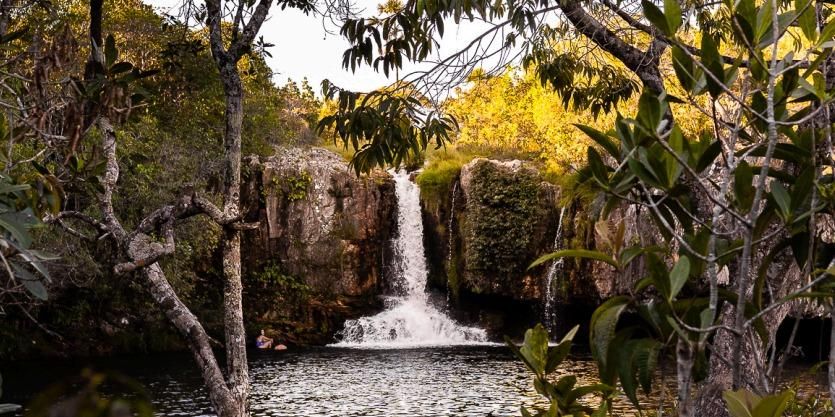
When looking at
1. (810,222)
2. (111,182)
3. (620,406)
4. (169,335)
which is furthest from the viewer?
(169,335)

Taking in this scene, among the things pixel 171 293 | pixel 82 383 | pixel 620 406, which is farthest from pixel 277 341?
pixel 82 383

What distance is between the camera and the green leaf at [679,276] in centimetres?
131

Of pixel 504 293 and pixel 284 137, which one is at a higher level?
pixel 284 137

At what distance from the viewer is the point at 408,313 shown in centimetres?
2294

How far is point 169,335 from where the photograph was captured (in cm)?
2034

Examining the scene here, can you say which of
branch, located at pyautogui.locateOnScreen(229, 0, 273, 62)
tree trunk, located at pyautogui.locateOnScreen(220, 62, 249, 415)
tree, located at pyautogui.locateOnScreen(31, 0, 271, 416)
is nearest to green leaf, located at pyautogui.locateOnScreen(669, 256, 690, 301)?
tree, located at pyautogui.locateOnScreen(31, 0, 271, 416)

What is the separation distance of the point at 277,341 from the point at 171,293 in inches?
549

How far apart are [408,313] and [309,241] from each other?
342cm

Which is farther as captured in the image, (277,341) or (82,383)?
(277,341)

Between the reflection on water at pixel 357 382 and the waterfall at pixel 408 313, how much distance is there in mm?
2176

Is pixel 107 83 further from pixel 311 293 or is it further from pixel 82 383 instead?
pixel 311 293

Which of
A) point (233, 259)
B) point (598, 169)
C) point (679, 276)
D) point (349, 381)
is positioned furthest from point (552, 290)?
point (679, 276)

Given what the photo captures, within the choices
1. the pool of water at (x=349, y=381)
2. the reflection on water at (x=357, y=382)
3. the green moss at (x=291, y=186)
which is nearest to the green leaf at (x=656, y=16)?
the reflection on water at (x=357, y=382)

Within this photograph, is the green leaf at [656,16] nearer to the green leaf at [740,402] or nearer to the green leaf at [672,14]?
the green leaf at [672,14]
